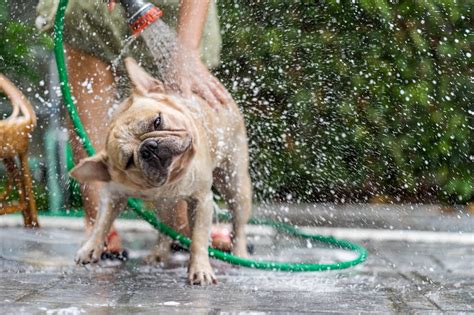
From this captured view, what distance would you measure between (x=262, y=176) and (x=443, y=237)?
5.58 ft

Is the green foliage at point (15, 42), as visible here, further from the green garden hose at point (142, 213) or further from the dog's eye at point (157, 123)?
the dog's eye at point (157, 123)

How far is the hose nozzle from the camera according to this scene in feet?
13.0

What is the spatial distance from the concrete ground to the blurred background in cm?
160

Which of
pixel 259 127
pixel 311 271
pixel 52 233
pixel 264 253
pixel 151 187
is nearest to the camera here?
pixel 151 187

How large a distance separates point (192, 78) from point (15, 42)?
3362 mm

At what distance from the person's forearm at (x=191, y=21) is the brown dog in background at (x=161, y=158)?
321 millimetres

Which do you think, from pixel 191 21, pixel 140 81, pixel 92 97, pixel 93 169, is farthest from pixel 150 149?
pixel 92 97

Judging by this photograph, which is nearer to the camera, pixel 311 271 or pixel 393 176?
pixel 311 271

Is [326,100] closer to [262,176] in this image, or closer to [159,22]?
[262,176]

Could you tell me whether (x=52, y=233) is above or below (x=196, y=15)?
below

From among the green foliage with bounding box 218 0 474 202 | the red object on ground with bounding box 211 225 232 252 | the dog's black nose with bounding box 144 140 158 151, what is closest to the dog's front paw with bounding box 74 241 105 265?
the dog's black nose with bounding box 144 140 158 151

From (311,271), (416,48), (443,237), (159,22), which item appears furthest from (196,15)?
(416,48)

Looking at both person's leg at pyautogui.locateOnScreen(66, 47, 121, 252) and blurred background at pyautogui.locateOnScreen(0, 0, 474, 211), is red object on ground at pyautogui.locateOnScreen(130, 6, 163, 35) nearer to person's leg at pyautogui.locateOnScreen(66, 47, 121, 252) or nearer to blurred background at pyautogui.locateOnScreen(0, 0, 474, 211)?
person's leg at pyautogui.locateOnScreen(66, 47, 121, 252)

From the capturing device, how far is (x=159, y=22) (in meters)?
4.08
